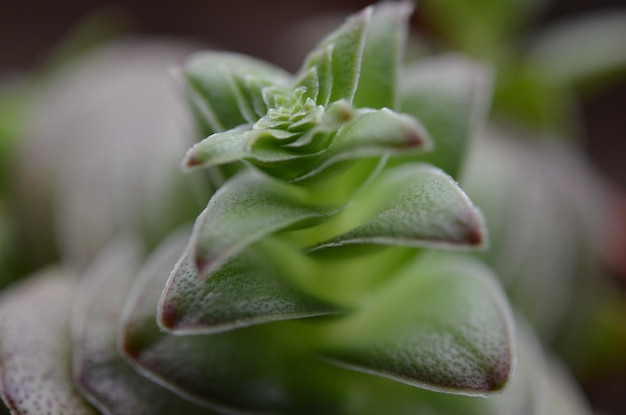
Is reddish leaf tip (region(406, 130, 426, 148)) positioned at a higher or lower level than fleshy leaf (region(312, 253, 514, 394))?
higher

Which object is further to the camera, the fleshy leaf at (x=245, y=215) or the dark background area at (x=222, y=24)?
the dark background area at (x=222, y=24)

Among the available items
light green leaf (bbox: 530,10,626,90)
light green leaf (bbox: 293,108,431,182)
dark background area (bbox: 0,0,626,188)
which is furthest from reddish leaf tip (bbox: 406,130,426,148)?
dark background area (bbox: 0,0,626,188)

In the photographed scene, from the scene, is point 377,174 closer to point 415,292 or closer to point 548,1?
point 415,292

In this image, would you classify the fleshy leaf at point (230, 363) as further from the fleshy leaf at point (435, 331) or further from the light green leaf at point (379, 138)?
the light green leaf at point (379, 138)

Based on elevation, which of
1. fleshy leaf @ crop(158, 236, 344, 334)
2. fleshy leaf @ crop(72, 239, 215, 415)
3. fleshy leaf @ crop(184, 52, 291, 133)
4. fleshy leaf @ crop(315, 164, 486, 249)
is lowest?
fleshy leaf @ crop(72, 239, 215, 415)

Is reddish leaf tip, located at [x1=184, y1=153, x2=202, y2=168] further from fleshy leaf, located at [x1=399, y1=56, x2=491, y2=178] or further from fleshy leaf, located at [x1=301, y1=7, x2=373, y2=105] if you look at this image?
fleshy leaf, located at [x1=399, y1=56, x2=491, y2=178]

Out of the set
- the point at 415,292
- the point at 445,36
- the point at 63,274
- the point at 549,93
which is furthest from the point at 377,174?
the point at 445,36

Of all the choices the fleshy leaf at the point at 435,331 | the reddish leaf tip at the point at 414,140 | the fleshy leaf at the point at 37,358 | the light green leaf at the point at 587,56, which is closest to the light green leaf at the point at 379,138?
the reddish leaf tip at the point at 414,140
